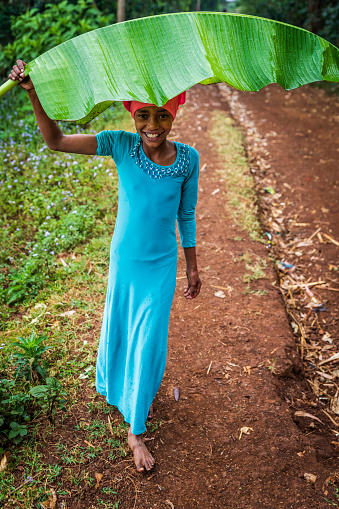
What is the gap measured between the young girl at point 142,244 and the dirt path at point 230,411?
29 centimetres

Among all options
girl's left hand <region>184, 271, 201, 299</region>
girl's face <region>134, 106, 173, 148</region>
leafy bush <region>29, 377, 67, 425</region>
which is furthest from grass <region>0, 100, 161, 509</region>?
girl's face <region>134, 106, 173, 148</region>

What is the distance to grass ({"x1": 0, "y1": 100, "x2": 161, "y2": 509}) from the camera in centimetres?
235

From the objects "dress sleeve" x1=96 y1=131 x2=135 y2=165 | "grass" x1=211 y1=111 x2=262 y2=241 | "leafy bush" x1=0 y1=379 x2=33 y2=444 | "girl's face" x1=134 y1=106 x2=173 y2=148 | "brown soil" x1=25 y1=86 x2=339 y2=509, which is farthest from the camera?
"grass" x1=211 y1=111 x2=262 y2=241

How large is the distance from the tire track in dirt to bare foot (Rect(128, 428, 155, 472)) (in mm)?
79

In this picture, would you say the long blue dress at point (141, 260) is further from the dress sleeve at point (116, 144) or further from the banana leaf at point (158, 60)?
the banana leaf at point (158, 60)

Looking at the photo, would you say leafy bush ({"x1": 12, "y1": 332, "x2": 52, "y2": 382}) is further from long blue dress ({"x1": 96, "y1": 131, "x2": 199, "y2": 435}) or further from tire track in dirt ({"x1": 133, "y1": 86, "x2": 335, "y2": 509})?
tire track in dirt ({"x1": 133, "y1": 86, "x2": 335, "y2": 509})

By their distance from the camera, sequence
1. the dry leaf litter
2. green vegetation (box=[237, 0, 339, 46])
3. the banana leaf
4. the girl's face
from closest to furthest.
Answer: the banana leaf, the girl's face, the dry leaf litter, green vegetation (box=[237, 0, 339, 46])

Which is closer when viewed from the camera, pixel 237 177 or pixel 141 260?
pixel 141 260

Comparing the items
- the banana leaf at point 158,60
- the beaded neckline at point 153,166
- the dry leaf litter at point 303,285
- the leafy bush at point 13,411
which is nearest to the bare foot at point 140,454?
the leafy bush at point 13,411

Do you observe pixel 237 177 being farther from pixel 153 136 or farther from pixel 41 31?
pixel 41 31

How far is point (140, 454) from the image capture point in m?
2.38

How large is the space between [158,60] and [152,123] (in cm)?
37

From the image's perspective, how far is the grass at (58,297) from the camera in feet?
7.72

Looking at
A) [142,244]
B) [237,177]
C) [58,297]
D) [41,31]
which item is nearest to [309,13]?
[41,31]
